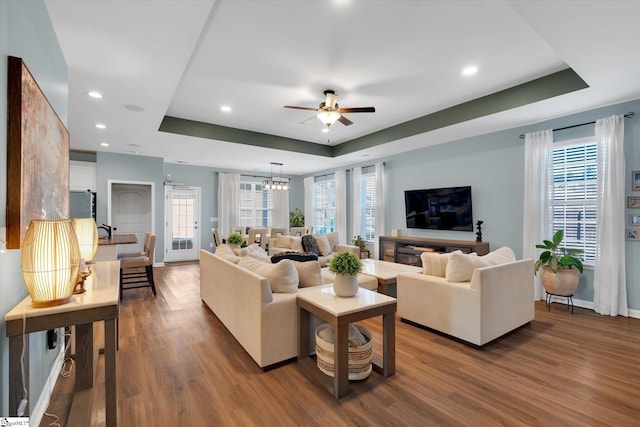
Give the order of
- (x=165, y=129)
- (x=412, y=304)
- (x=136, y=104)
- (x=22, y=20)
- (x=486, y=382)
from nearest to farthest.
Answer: (x=22, y=20)
(x=486, y=382)
(x=412, y=304)
(x=136, y=104)
(x=165, y=129)

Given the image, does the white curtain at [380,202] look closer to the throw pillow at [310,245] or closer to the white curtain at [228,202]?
the throw pillow at [310,245]

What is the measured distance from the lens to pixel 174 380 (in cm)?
233

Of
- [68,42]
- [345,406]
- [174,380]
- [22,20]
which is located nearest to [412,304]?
[345,406]

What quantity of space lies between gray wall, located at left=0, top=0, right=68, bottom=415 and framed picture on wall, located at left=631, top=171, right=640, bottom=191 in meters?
5.88

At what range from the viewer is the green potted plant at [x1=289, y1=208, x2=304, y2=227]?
957cm

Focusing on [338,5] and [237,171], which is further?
[237,171]

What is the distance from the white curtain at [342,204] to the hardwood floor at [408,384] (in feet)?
15.5

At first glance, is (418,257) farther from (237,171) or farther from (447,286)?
(237,171)

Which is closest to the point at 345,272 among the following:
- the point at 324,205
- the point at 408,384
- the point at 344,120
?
→ the point at 408,384

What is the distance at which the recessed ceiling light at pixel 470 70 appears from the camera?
10.8ft

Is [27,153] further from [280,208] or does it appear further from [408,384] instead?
[280,208]

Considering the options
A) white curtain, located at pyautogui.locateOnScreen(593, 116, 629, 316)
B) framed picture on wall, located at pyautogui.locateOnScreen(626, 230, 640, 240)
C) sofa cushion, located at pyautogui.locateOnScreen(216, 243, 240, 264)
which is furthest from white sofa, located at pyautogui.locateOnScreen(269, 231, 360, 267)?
framed picture on wall, located at pyautogui.locateOnScreen(626, 230, 640, 240)

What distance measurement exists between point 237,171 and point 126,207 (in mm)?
3070

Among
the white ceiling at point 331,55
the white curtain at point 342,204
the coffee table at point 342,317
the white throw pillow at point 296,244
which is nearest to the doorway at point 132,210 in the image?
the white ceiling at point 331,55
